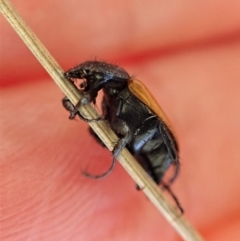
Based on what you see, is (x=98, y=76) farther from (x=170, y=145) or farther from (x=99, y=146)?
(x=99, y=146)

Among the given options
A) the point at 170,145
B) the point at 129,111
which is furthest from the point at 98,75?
the point at 170,145

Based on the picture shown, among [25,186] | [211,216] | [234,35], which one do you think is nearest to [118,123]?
[25,186]

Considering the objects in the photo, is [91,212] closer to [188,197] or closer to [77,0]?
[188,197]

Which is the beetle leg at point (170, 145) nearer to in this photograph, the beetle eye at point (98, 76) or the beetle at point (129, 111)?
the beetle at point (129, 111)

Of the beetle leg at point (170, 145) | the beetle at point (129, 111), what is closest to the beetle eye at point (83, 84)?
the beetle at point (129, 111)

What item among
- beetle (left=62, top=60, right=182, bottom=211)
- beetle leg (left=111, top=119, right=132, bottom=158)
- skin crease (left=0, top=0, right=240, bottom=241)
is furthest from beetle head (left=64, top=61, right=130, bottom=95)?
skin crease (left=0, top=0, right=240, bottom=241)

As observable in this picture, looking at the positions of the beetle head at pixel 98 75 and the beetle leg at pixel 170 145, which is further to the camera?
the beetle leg at pixel 170 145
